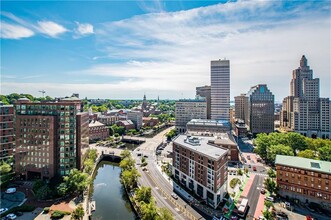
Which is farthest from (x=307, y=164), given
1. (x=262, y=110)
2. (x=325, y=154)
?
(x=262, y=110)

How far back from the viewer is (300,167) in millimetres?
51469

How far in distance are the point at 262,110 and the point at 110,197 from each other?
110 metres

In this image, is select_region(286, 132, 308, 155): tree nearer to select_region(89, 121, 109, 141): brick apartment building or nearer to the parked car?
select_region(89, 121, 109, 141): brick apartment building

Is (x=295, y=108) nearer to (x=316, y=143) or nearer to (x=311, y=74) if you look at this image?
(x=311, y=74)

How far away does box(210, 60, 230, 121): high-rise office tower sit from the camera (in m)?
133

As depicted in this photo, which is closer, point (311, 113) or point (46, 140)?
point (46, 140)

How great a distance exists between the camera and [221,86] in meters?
134

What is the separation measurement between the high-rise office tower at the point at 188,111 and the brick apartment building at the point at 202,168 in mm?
81167

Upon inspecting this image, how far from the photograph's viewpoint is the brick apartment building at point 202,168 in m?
48.8

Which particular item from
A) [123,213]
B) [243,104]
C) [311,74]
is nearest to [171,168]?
[123,213]

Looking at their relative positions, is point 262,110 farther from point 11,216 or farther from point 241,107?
point 11,216

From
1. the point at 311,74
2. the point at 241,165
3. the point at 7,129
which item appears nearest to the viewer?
the point at 7,129

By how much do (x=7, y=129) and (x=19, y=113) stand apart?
12266 millimetres

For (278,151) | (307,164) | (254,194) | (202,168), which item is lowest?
(254,194)
